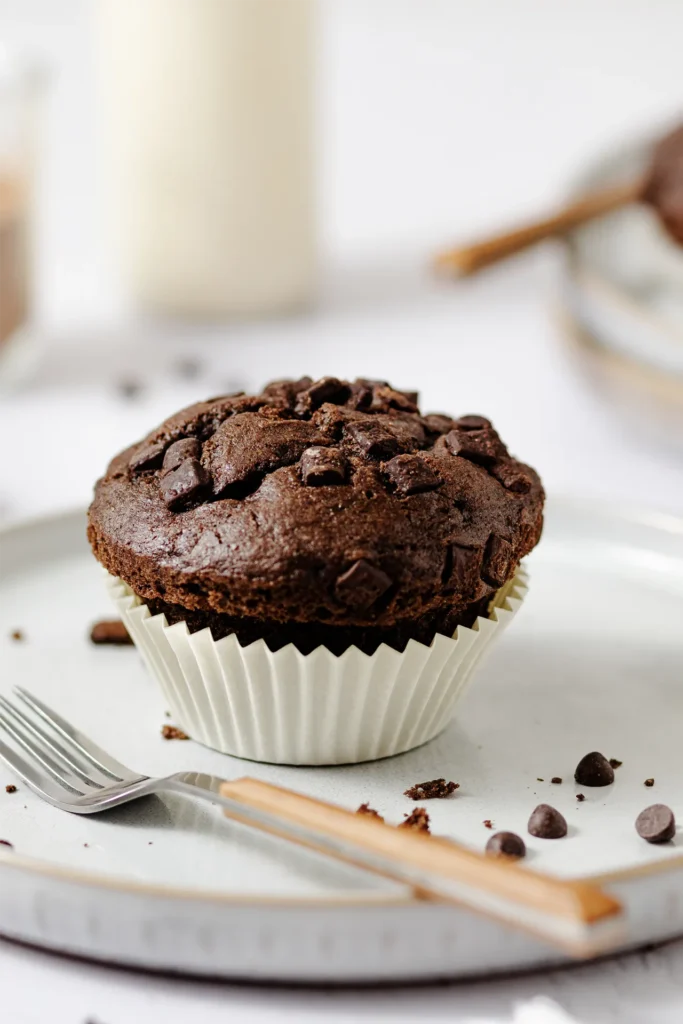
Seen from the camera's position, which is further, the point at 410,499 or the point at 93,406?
the point at 93,406

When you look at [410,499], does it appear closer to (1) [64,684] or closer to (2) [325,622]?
(2) [325,622]

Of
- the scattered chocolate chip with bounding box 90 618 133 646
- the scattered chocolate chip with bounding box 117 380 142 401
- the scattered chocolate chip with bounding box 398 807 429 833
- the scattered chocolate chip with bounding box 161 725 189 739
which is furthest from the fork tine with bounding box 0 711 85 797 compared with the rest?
the scattered chocolate chip with bounding box 117 380 142 401

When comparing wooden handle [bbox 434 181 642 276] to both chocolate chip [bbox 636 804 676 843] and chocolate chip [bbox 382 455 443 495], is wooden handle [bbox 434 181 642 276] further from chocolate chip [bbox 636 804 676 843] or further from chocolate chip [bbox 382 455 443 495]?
chocolate chip [bbox 636 804 676 843]

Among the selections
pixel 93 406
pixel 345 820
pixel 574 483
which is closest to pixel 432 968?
pixel 345 820

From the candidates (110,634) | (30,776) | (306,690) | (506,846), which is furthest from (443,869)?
(110,634)

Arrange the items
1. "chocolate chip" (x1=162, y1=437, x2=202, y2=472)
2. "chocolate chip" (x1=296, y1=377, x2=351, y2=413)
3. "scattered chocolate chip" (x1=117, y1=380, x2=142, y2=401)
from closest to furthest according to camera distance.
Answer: "chocolate chip" (x1=162, y1=437, x2=202, y2=472) → "chocolate chip" (x1=296, y1=377, x2=351, y2=413) → "scattered chocolate chip" (x1=117, y1=380, x2=142, y2=401)
